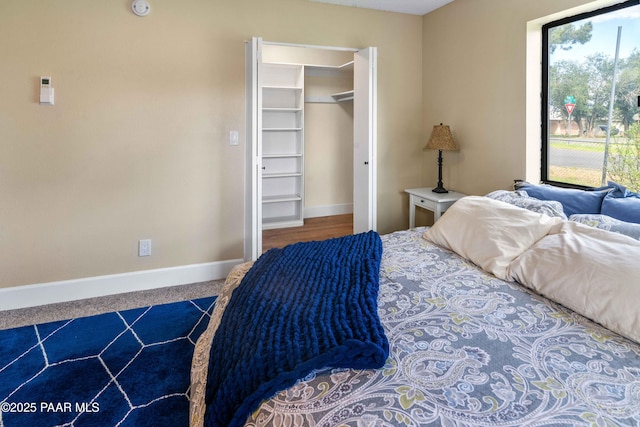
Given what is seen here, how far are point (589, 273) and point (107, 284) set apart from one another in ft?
10.5

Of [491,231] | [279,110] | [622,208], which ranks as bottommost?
[491,231]

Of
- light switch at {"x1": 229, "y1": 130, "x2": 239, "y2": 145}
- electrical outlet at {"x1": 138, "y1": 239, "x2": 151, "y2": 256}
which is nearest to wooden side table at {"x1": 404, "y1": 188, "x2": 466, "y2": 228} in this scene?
Answer: light switch at {"x1": 229, "y1": 130, "x2": 239, "y2": 145}

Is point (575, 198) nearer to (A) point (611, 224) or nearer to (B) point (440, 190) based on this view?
(A) point (611, 224)

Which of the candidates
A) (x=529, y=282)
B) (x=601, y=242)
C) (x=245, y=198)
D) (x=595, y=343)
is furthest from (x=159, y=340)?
(x=601, y=242)

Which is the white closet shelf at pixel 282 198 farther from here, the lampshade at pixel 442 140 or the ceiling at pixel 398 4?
the ceiling at pixel 398 4

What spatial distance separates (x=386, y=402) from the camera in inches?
38.6

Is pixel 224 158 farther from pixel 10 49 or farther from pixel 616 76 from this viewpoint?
pixel 616 76

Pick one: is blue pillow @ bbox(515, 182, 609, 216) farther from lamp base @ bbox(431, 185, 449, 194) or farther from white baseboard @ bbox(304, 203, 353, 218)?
white baseboard @ bbox(304, 203, 353, 218)

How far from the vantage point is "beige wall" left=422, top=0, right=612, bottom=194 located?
297 centimetres

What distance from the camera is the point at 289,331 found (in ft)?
4.06

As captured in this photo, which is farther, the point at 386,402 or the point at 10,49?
the point at 10,49

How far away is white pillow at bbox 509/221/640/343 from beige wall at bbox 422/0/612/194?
1.46 meters

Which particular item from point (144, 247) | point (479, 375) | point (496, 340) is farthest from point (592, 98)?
Result: point (144, 247)

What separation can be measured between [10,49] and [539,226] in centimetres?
353
